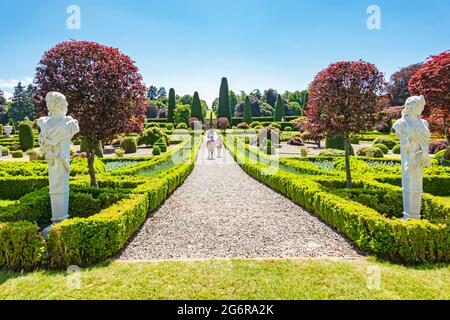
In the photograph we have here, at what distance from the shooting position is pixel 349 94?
7.52 m

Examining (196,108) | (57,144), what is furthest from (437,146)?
(196,108)

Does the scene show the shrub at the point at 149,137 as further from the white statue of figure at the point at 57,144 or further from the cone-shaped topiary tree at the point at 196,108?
the cone-shaped topiary tree at the point at 196,108

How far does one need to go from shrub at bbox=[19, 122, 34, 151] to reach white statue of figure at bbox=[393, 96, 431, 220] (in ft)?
99.6

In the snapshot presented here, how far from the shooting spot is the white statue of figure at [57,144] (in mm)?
5039

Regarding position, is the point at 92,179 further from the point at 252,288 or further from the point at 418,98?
the point at 418,98

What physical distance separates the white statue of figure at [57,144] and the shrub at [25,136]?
85.8 ft

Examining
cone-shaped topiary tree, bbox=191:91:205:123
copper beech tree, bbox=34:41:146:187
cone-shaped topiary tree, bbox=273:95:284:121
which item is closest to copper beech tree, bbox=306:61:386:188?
copper beech tree, bbox=34:41:146:187

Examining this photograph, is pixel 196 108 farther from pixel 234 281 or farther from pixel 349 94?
pixel 234 281

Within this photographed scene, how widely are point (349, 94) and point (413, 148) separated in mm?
2846

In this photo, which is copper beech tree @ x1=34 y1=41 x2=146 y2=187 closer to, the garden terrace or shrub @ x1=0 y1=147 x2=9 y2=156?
the garden terrace
